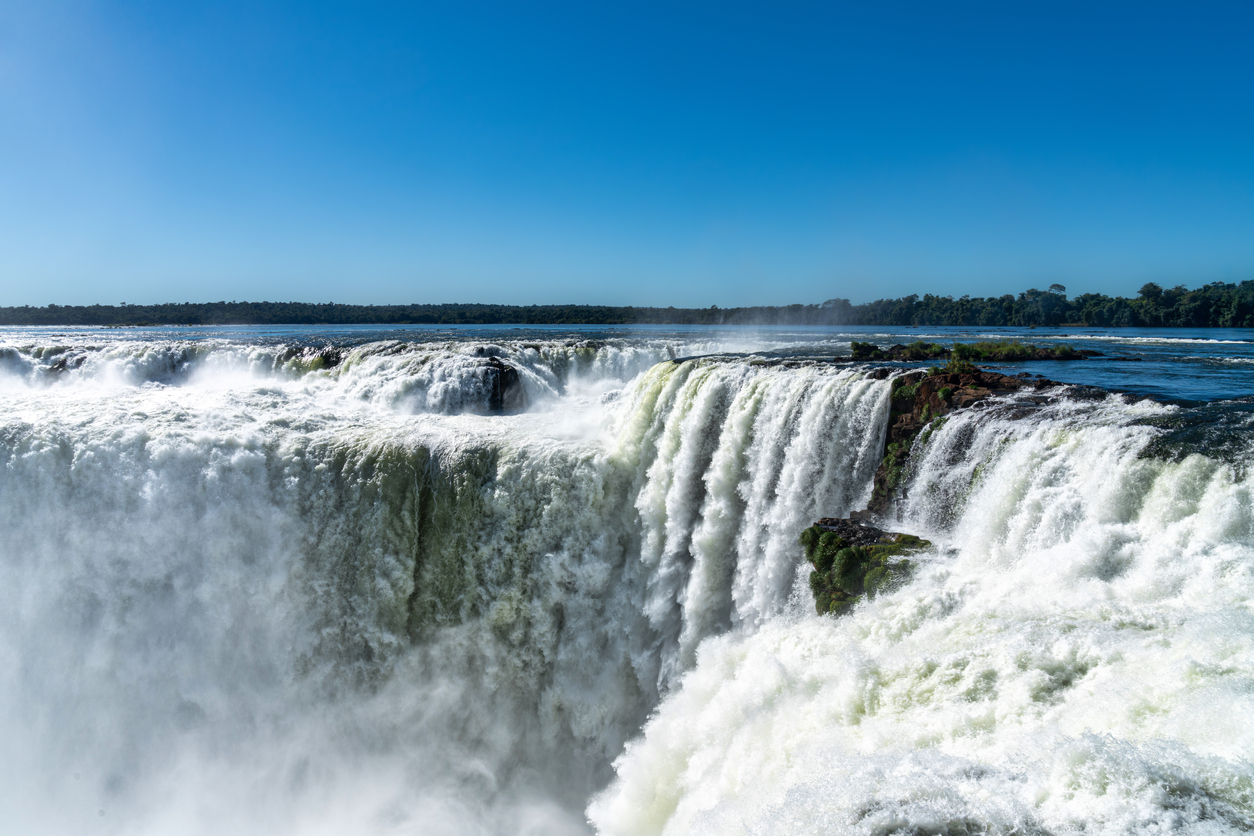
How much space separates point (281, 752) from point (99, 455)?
616 cm

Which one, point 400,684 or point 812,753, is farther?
point 400,684

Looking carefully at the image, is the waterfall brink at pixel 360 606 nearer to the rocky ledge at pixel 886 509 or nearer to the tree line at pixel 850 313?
the rocky ledge at pixel 886 509

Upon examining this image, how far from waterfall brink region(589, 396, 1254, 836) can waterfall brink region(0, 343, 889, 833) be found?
2808mm

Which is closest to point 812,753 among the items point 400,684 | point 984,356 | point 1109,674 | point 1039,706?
point 1039,706

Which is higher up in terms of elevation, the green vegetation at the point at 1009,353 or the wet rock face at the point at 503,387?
the green vegetation at the point at 1009,353

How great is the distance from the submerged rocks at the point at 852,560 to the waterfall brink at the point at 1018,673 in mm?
A: 314

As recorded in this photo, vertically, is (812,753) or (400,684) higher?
(812,753)

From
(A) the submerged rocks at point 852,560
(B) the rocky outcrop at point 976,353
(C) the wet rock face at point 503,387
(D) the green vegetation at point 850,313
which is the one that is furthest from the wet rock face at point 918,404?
(D) the green vegetation at point 850,313

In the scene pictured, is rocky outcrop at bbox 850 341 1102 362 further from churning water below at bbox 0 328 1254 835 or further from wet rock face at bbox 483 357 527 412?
wet rock face at bbox 483 357 527 412

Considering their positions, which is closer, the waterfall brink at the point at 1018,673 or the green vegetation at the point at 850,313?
the waterfall brink at the point at 1018,673

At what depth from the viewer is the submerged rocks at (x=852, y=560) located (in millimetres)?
7152

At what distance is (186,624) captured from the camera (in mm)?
11555

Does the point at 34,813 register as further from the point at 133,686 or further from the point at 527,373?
the point at 527,373

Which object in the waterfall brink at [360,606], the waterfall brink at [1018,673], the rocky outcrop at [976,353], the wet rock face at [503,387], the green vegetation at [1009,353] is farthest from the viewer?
the wet rock face at [503,387]
